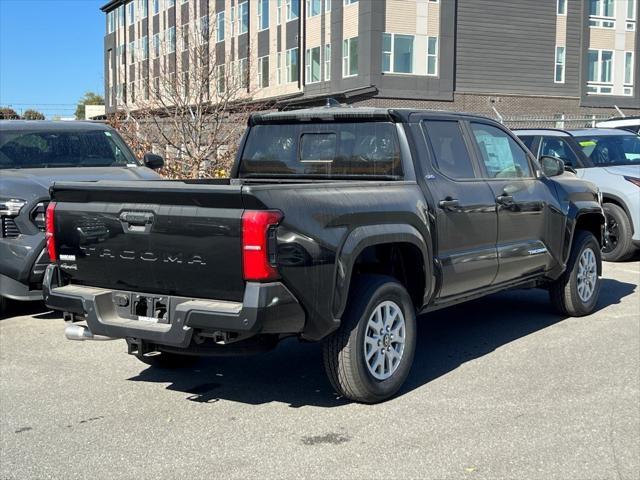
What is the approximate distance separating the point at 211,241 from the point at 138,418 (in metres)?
1.40

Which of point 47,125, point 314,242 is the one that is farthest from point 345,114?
point 47,125

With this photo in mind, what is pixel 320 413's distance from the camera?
17.1 feet

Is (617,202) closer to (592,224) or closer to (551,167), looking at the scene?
(592,224)

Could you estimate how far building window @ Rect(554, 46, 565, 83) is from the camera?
40.3 meters

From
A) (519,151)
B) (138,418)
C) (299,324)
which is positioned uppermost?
(519,151)

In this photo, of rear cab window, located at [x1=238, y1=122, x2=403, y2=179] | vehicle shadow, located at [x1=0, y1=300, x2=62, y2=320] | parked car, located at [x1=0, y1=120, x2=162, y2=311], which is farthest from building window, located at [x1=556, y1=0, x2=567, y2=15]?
rear cab window, located at [x1=238, y1=122, x2=403, y2=179]

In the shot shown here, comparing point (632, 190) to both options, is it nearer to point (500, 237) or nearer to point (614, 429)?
point (500, 237)

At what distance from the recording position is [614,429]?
488 centimetres

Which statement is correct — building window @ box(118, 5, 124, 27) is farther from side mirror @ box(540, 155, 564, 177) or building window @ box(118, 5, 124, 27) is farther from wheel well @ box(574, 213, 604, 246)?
side mirror @ box(540, 155, 564, 177)

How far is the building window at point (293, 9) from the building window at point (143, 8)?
19.3 meters

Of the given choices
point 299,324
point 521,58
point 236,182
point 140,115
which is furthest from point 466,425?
point 521,58

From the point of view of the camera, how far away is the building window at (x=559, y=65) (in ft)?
132

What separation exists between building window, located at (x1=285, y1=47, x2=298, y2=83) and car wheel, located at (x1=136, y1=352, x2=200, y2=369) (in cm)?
3545

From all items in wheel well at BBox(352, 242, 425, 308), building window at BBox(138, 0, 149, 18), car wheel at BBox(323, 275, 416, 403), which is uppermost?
building window at BBox(138, 0, 149, 18)
